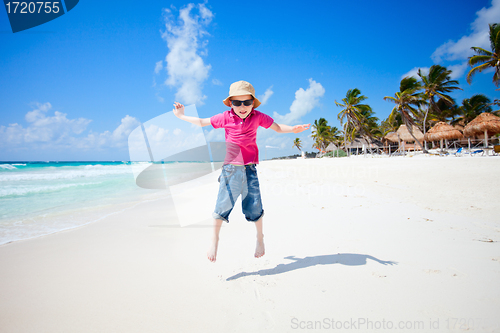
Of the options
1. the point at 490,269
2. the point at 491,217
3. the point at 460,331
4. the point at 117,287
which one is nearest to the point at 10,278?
the point at 117,287

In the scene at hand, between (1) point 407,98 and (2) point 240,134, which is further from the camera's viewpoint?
(1) point 407,98

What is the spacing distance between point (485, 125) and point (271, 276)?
29.6m

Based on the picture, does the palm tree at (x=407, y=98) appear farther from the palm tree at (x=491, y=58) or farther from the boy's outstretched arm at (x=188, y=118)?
the boy's outstretched arm at (x=188, y=118)

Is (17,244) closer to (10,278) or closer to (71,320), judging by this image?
(10,278)

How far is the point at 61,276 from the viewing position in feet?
7.15

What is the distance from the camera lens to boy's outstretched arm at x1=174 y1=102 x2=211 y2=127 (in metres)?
2.36

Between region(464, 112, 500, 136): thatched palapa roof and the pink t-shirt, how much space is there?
2907 cm

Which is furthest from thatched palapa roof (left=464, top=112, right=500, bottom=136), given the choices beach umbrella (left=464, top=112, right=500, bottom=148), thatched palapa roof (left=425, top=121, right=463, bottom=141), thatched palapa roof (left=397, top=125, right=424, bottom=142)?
thatched palapa roof (left=397, top=125, right=424, bottom=142)

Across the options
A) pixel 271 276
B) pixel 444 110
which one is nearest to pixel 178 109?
pixel 271 276

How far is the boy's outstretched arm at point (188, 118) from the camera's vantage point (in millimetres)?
2363

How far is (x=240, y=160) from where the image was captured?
7.13 ft

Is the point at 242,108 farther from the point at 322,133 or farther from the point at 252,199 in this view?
the point at 322,133

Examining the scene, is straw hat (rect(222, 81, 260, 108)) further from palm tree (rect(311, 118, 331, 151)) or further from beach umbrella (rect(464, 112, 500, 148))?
palm tree (rect(311, 118, 331, 151))

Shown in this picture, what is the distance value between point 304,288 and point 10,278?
2.88m
